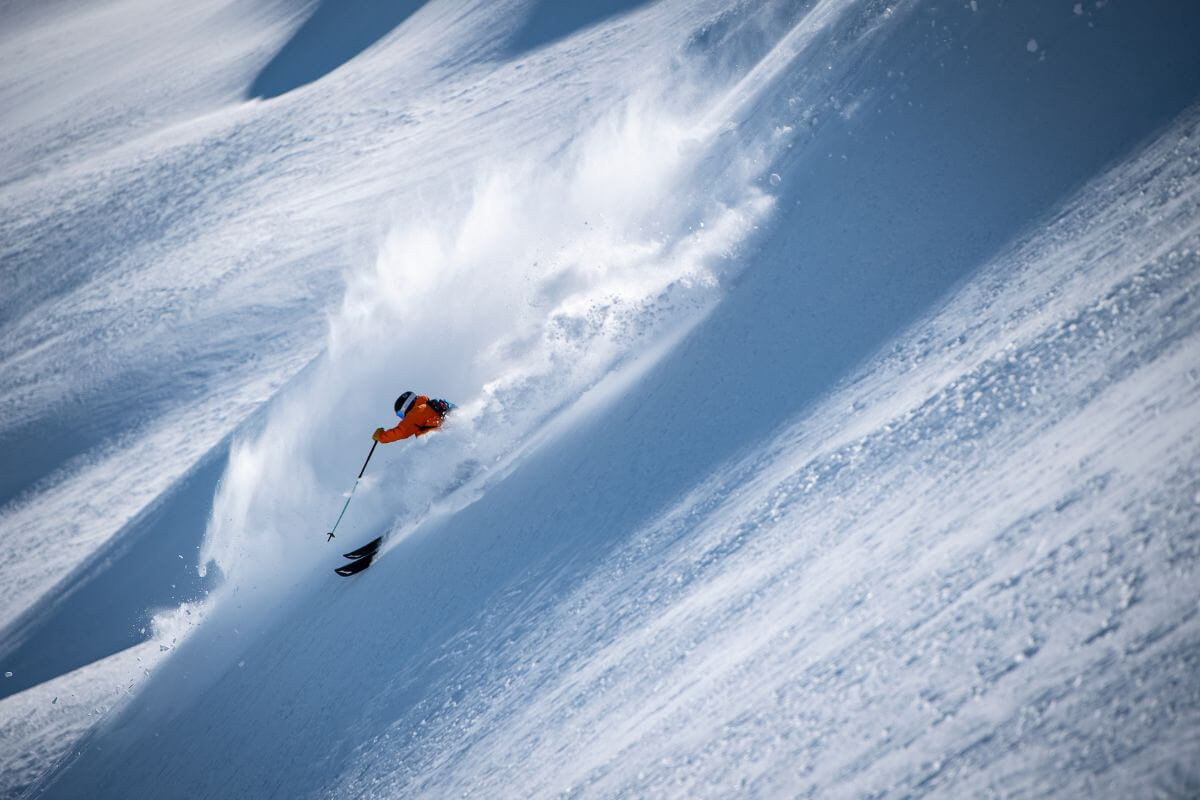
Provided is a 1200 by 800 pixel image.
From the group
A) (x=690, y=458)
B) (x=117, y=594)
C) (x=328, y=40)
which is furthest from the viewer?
(x=328, y=40)

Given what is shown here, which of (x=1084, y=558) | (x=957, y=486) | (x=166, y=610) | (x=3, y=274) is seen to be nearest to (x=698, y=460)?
(x=957, y=486)

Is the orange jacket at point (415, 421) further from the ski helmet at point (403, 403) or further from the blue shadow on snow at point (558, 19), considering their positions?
the blue shadow on snow at point (558, 19)

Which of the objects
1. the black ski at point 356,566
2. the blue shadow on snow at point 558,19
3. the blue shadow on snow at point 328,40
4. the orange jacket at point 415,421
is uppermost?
the blue shadow on snow at point 328,40

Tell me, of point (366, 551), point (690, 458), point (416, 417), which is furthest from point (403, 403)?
point (690, 458)

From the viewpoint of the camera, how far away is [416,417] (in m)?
9.23

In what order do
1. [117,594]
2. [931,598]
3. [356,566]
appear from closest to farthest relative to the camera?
[931,598] < [356,566] < [117,594]

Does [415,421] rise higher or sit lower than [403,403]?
lower

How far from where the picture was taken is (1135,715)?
4.37 metres

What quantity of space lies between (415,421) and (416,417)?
0.05m

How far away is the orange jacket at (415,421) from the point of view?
Answer: 363 inches

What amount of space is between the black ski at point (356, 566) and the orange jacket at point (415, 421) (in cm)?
148

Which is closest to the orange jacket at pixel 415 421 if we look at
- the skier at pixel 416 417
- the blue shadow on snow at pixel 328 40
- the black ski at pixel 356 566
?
the skier at pixel 416 417

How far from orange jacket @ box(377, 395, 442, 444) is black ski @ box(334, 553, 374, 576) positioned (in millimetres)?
1478

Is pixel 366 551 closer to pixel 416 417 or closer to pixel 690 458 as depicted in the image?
pixel 416 417
